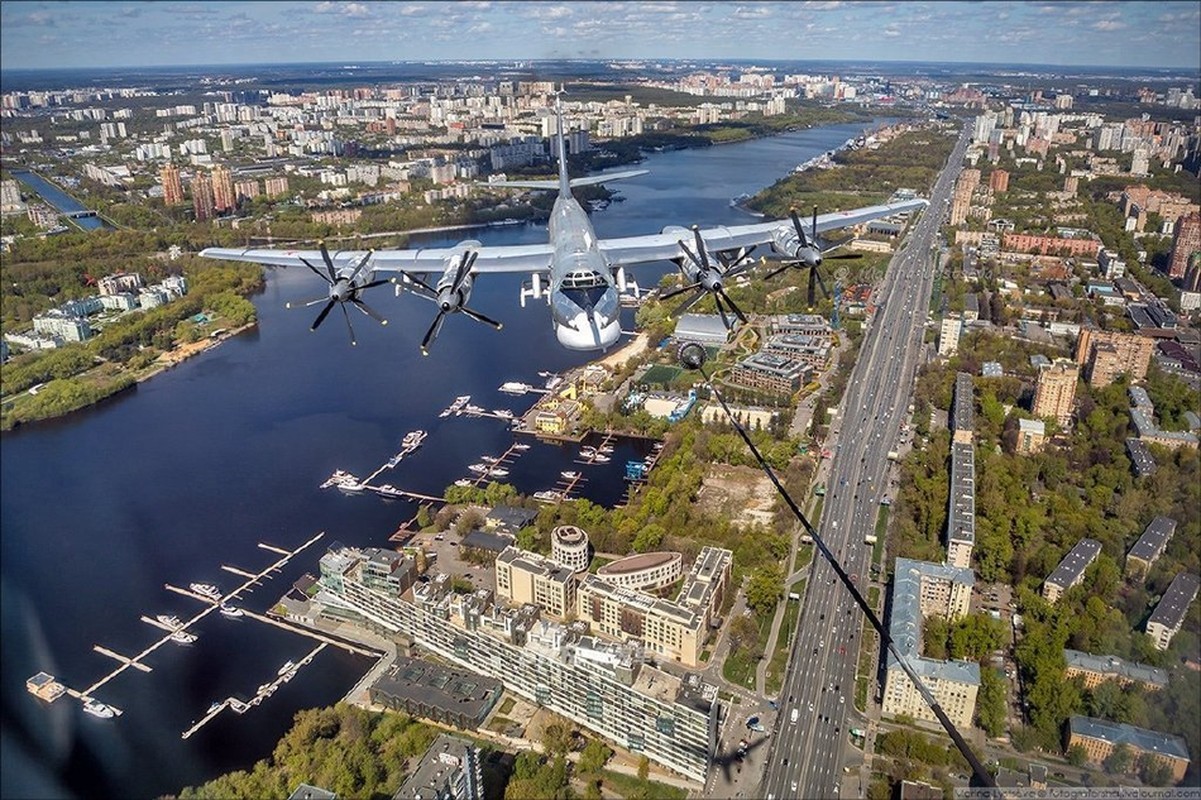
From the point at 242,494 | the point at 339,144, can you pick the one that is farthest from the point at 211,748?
the point at 339,144

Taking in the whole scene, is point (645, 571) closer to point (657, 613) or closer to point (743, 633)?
point (657, 613)

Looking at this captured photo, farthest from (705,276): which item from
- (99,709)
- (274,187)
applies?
(274,187)

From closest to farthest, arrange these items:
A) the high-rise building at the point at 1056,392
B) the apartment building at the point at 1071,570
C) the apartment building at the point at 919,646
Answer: the apartment building at the point at 919,646 < the apartment building at the point at 1071,570 < the high-rise building at the point at 1056,392

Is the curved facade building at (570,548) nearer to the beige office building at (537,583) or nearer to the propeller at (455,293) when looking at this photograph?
the beige office building at (537,583)

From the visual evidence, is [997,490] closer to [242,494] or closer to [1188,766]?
[1188,766]

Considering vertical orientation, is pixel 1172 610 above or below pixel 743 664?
above

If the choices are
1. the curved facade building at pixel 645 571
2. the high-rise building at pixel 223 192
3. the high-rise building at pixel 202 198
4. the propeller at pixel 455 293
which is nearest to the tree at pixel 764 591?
the curved facade building at pixel 645 571

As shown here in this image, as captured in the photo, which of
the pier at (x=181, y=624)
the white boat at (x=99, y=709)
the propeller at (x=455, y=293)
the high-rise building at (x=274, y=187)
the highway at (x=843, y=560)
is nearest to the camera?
the propeller at (x=455, y=293)

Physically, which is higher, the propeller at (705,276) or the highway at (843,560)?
the propeller at (705,276)
